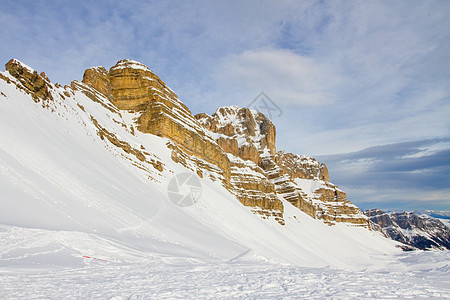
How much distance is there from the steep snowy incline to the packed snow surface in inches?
3.4

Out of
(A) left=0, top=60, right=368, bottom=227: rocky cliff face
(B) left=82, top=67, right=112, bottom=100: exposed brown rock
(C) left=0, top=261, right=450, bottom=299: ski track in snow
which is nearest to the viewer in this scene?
(C) left=0, top=261, right=450, bottom=299: ski track in snow

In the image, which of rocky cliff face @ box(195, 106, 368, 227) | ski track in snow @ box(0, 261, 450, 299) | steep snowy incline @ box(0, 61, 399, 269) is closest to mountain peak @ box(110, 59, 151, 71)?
steep snowy incline @ box(0, 61, 399, 269)

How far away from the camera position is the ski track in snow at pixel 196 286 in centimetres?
569

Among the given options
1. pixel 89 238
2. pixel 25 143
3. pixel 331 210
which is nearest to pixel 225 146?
pixel 331 210

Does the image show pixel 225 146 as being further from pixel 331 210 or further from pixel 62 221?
pixel 62 221

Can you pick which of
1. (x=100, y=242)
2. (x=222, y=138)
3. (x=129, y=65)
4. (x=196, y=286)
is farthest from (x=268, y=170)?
(x=196, y=286)

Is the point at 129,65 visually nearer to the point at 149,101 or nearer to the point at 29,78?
the point at 149,101

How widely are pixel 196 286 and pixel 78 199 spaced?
1317 cm

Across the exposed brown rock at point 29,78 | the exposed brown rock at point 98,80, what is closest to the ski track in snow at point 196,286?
the exposed brown rock at point 29,78

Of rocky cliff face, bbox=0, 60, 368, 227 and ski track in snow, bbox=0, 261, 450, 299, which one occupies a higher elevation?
rocky cliff face, bbox=0, 60, 368, 227

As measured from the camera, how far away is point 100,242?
37.1 feet

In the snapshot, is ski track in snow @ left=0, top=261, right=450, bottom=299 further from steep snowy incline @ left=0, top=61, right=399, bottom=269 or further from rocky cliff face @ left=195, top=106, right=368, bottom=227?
rocky cliff face @ left=195, top=106, right=368, bottom=227

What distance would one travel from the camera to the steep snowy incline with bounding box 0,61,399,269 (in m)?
10.3

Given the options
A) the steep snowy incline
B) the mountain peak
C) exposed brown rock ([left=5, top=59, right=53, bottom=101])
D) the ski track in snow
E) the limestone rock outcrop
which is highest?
the mountain peak
